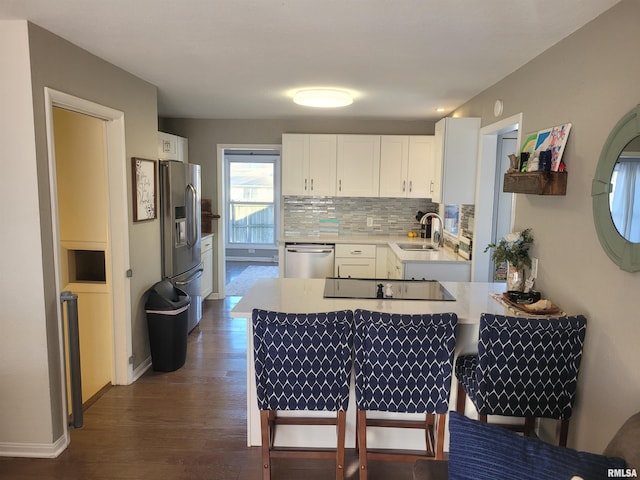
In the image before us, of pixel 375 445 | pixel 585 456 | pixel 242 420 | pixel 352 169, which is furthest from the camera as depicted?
pixel 352 169

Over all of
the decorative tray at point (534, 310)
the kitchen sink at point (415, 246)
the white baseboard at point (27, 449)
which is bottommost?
the white baseboard at point (27, 449)

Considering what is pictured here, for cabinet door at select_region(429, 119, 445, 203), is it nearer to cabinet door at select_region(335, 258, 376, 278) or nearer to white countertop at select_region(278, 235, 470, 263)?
white countertop at select_region(278, 235, 470, 263)

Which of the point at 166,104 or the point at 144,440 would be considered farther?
the point at 166,104

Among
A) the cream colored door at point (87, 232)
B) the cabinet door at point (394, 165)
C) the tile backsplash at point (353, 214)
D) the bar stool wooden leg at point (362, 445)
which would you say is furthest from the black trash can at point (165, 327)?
the cabinet door at point (394, 165)

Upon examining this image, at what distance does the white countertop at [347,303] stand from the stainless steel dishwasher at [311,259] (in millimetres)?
2257

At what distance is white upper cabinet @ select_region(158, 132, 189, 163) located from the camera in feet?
15.6

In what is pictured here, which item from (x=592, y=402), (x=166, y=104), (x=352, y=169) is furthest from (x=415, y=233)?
(x=592, y=402)

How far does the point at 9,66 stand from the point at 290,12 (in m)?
1.51

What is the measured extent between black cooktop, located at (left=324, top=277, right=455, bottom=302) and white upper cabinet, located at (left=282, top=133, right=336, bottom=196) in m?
2.41

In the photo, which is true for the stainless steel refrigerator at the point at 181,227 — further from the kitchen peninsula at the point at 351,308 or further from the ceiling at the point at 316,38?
the kitchen peninsula at the point at 351,308

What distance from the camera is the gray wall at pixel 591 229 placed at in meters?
1.79

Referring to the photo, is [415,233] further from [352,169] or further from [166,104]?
[166,104]

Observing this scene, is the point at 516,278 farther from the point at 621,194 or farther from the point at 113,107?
the point at 113,107

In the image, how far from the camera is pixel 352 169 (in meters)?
5.38
